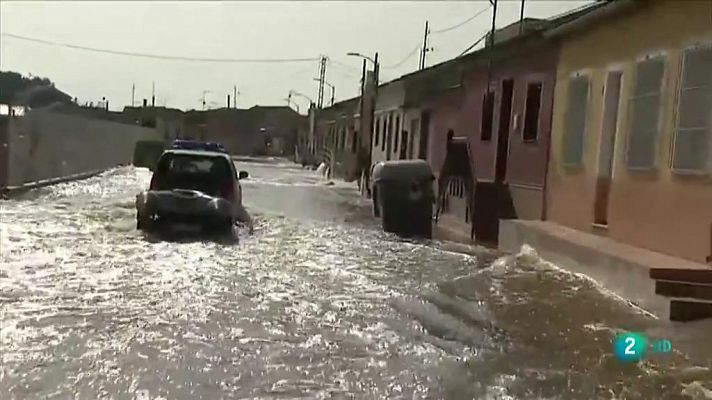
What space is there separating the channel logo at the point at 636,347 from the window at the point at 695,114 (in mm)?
3074

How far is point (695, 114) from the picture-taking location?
11.3m

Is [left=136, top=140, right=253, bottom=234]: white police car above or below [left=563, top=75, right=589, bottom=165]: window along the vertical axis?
below

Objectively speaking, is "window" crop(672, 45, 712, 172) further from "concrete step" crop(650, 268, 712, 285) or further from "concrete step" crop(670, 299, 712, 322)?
"concrete step" crop(670, 299, 712, 322)

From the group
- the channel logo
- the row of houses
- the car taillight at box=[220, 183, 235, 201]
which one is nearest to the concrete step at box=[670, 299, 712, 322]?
the channel logo

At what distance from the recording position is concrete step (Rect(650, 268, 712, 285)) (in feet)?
32.2

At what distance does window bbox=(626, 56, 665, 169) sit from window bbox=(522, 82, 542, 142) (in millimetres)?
6443

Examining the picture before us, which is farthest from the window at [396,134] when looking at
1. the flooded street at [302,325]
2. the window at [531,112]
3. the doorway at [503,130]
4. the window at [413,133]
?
the flooded street at [302,325]

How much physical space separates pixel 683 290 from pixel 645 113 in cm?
393

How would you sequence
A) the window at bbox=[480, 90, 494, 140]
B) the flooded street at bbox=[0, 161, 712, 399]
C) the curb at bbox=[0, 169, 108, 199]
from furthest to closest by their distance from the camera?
the curb at bbox=[0, 169, 108, 199] → the window at bbox=[480, 90, 494, 140] → the flooded street at bbox=[0, 161, 712, 399]

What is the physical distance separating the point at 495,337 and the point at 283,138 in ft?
316

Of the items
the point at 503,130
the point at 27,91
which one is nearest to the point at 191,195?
the point at 503,130

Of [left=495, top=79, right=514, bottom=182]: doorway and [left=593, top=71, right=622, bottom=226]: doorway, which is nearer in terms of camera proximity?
[left=593, top=71, right=622, bottom=226]: doorway

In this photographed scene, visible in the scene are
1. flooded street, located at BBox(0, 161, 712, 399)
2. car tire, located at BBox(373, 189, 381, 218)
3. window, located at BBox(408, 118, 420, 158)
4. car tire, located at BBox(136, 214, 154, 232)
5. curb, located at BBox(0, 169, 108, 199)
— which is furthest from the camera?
window, located at BBox(408, 118, 420, 158)

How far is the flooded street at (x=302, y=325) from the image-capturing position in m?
7.00
